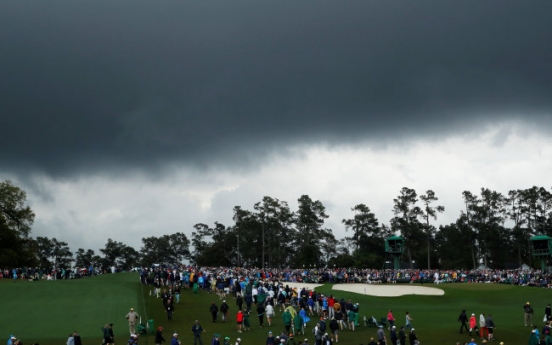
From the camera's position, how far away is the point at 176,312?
134 feet

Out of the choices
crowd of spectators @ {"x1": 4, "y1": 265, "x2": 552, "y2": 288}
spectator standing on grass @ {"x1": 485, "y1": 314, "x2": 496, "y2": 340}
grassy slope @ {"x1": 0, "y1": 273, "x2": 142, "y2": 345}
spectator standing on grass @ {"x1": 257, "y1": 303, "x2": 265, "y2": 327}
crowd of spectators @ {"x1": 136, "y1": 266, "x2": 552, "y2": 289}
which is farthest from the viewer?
crowd of spectators @ {"x1": 136, "y1": 266, "x2": 552, "y2": 289}

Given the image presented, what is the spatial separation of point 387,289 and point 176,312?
3079cm

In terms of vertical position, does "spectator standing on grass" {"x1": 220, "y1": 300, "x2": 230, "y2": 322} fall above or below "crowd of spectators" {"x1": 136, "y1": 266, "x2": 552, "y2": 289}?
→ below

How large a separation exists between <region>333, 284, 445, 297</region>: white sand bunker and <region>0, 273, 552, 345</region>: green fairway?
3.17 meters

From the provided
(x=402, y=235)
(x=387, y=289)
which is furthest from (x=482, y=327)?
(x=402, y=235)

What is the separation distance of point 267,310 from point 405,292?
1191 inches

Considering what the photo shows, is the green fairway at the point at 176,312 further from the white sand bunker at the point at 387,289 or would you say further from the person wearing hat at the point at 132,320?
the white sand bunker at the point at 387,289

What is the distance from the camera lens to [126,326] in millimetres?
35844

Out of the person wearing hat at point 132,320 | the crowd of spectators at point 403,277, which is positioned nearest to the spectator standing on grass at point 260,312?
the person wearing hat at point 132,320

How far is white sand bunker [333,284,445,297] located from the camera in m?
62.3

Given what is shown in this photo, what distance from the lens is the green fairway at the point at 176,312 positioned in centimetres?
3397

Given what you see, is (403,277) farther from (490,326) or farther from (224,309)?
(224,309)

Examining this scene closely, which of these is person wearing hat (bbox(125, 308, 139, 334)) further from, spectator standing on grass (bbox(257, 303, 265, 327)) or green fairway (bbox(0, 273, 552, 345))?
spectator standing on grass (bbox(257, 303, 265, 327))

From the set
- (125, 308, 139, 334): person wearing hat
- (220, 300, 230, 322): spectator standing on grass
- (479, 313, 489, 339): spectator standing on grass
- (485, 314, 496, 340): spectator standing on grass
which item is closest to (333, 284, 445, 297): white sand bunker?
(479, 313, 489, 339): spectator standing on grass
